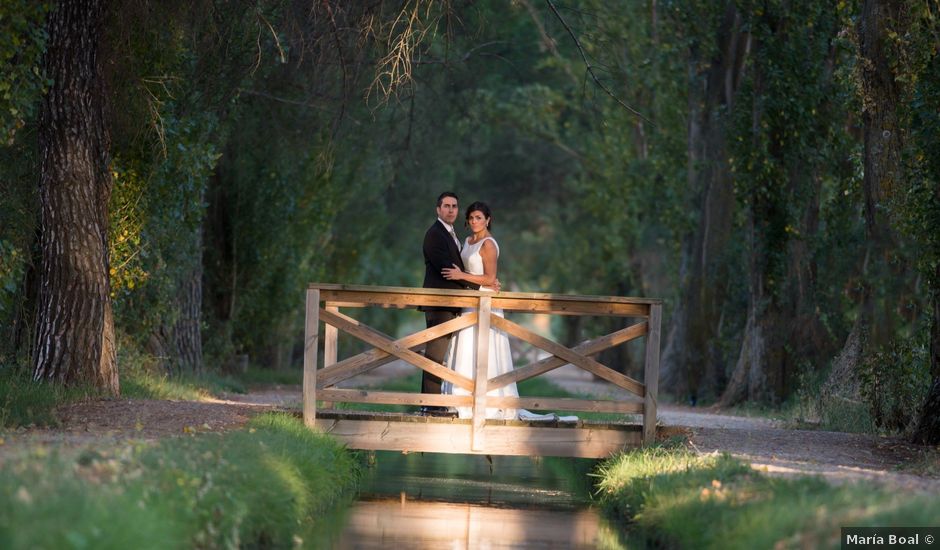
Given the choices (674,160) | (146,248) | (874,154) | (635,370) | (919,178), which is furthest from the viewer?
(635,370)

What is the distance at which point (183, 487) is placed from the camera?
796 cm

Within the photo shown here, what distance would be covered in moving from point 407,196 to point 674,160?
373 inches

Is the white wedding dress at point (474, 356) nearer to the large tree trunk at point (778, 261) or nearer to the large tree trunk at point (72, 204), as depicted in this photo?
the large tree trunk at point (72, 204)

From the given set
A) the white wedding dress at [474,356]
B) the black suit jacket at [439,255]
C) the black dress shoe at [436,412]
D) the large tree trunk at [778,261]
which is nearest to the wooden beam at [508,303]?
the white wedding dress at [474,356]

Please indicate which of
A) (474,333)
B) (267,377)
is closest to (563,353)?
(474,333)

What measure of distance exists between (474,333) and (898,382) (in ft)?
16.1

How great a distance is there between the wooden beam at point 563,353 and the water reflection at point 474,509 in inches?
48.4

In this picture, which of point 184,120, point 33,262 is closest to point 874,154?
point 184,120

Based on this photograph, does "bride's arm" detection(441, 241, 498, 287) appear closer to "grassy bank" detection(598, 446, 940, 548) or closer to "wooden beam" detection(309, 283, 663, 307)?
"wooden beam" detection(309, 283, 663, 307)

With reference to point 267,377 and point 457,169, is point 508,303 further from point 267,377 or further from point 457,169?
point 457,169

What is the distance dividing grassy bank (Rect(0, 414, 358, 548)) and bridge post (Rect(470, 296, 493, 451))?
5.40 ft

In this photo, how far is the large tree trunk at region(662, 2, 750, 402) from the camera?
23953 mm

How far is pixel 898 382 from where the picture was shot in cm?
1470

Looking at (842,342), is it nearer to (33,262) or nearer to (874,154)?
(874,154)
